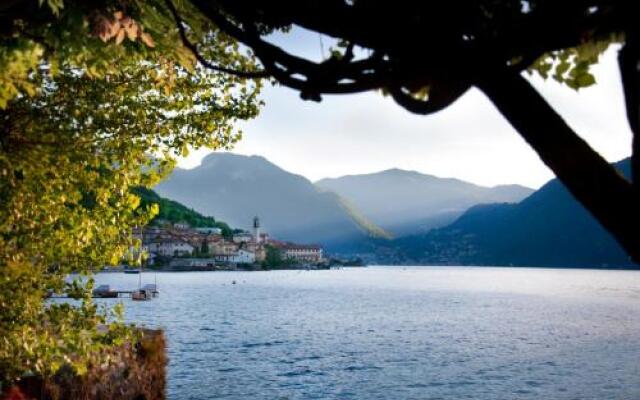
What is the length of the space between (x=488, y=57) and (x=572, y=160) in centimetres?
68

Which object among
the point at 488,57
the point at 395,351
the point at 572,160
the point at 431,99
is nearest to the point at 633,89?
the point at 572,160

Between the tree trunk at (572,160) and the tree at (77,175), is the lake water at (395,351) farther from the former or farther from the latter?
the tree trunk at (572,160)

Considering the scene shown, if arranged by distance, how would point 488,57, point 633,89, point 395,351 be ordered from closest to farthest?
point 633,89 → point 488,57 → point 395,351

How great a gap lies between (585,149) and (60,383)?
2174cm

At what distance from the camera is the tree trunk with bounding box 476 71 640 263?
9.09 feet

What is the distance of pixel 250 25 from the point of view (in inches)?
146

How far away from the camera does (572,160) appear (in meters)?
2.83

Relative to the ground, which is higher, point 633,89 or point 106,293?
point 633,89

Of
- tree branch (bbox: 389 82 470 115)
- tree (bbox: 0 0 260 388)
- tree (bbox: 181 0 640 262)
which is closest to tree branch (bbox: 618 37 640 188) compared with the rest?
tree (bbox: 181 0 640 262)

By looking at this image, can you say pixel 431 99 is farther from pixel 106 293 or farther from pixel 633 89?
pixel 106 293

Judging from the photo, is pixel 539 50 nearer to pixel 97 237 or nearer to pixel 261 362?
pixel 97 237

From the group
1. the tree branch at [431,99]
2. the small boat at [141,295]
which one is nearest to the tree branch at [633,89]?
the tree branch at [431,99]

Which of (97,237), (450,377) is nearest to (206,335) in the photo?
(450,377)

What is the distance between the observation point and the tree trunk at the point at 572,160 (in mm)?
2770
